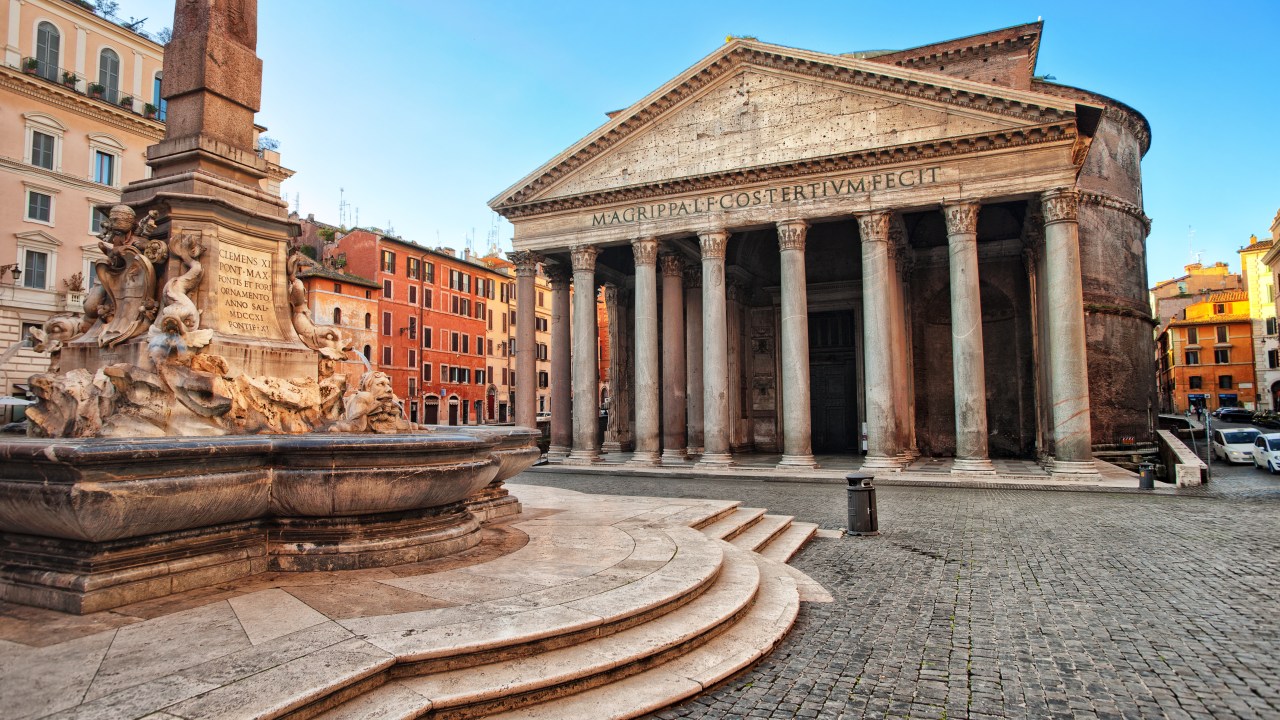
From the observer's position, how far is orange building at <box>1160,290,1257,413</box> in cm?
5559

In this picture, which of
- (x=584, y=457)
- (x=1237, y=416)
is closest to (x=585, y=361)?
(x=584, y=457)

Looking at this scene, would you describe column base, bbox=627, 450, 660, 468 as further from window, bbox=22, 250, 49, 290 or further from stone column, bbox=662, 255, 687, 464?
window, bbox=22, 250, 49, 290

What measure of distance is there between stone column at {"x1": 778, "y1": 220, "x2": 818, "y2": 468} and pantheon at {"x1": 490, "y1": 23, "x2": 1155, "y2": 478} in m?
0.06

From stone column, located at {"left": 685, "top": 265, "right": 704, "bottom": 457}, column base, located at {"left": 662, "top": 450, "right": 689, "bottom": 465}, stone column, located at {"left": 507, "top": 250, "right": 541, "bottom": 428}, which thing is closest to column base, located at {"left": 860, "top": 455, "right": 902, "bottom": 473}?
column base, located at {"left": 662, "top": 450, "right": 689, "bottom": 465}

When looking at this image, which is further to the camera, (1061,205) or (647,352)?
(647,352)

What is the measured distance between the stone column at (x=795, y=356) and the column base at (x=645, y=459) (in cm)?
407

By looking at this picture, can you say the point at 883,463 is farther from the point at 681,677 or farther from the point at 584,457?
the point at 681,677

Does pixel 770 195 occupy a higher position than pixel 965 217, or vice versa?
pixel 770 195

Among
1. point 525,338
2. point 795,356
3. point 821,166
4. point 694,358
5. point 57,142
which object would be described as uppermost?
point 57,142

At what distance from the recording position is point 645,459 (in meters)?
22.5

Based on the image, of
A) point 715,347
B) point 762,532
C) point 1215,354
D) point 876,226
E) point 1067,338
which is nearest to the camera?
point 762,532

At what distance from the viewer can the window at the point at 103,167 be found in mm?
26516

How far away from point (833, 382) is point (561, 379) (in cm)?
1150

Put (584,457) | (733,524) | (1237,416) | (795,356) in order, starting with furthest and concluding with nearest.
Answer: (1237,416) < (584,457) < (795,356) < (733,524)
